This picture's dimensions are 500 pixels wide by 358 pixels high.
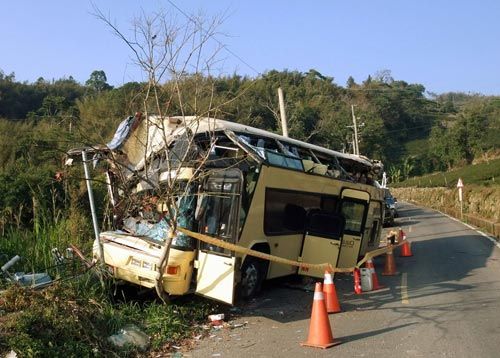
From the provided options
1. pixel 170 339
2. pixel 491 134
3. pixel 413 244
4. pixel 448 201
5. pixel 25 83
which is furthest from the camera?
pixel 491 134

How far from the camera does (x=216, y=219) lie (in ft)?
29.7

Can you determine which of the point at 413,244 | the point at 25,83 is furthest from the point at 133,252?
the point at 25,83

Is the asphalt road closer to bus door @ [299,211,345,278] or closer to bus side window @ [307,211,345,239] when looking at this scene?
bus door @ [299,211,345,278]

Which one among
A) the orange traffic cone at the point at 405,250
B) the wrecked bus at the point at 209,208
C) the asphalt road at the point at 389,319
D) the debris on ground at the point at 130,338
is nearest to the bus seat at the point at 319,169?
the wrecked bus at the point at 209,208

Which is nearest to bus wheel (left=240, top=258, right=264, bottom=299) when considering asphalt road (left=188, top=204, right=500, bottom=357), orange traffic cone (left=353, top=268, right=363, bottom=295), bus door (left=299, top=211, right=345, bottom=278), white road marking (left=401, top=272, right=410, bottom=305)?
asphalt road (left=188, top=204, right=500, bottom=357)

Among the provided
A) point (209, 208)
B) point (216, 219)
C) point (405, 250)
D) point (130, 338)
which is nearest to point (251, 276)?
point (216, 219)

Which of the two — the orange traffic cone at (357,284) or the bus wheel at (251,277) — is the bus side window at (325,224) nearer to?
the orange traffic cone at (357,284)

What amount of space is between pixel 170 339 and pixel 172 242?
1618mm

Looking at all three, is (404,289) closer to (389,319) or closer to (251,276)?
(389,319)

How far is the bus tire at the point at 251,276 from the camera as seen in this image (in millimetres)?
9766

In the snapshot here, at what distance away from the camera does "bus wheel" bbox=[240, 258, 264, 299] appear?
9.77 m

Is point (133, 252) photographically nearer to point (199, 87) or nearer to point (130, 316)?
point (130, 316)

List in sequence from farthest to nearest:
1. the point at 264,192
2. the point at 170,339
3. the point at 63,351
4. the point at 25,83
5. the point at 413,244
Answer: the point at 25,83 < the point at 413,244 < the point at 264,192 < the point at 170,339 < the point at 63,351

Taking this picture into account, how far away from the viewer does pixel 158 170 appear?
340 inches
